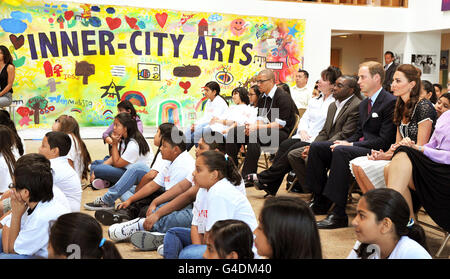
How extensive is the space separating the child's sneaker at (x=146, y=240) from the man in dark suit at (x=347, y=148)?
143 centimetres

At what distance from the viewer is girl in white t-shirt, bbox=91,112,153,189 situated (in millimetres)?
5258

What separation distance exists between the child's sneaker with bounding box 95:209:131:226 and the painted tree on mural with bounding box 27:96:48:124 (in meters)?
6.11

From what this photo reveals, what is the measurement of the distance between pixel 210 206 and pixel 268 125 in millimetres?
3231

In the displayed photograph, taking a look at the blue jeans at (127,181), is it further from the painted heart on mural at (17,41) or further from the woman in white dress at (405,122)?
the painted heart on mural at (17,41)

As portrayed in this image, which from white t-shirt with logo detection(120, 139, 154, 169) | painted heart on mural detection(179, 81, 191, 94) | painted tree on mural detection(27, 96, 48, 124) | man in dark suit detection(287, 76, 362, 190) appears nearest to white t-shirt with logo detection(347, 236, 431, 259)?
man in dark suit detection(287, 76, 362, 190)

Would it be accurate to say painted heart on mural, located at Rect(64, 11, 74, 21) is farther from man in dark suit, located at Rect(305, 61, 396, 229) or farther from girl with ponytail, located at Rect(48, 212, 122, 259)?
girl with ponytail, located at Rect(48, 212, 122, 259)

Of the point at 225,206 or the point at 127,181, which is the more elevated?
the point at 225,206

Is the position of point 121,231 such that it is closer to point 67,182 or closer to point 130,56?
point 67,182

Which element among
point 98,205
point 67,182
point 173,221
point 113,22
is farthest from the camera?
point 113,22

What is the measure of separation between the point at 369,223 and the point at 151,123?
8.77 m

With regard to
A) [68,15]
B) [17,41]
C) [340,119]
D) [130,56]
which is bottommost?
[340,119]

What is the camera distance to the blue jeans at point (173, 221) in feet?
12.6

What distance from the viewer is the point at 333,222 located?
4.41m

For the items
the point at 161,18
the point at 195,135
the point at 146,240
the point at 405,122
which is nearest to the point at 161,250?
the point at 146,240
